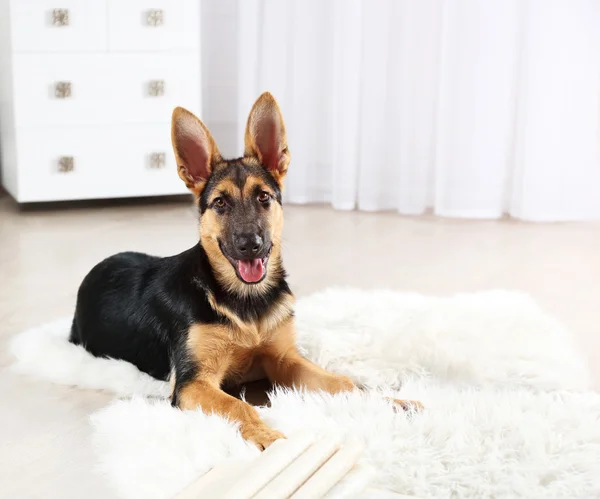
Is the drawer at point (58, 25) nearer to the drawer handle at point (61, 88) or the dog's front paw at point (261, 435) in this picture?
the drawer handle at point (61, 88)

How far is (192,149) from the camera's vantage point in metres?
2.44

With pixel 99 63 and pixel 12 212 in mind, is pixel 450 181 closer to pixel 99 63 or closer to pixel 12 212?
pixel 99 63

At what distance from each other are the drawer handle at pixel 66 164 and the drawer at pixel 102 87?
0.62ft

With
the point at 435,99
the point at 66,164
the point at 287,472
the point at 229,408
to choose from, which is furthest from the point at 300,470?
the point at 435,99

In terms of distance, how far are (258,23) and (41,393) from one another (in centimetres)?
306

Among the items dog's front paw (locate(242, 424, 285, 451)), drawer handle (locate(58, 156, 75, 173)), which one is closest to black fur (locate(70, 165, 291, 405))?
dog's front paw (locate(242, 424, 285, 451))

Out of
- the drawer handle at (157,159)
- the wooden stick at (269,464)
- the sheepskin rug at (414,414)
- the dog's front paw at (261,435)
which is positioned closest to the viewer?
the wooden stick at (269,464)

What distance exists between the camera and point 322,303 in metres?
3.21

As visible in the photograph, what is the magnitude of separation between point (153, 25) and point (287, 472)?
343 centimetres

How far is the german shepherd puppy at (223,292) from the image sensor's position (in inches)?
91.7

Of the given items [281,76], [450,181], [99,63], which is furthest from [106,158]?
[450,181]

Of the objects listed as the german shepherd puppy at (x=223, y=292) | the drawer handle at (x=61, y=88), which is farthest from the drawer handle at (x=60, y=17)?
the german shepherd puppy at (x=223, y=292)

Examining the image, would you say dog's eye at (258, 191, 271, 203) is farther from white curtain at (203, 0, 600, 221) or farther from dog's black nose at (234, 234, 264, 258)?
white curtain at (203, 0, 600, 221)

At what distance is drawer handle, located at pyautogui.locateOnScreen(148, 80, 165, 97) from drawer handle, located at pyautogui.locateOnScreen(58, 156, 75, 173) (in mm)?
557
